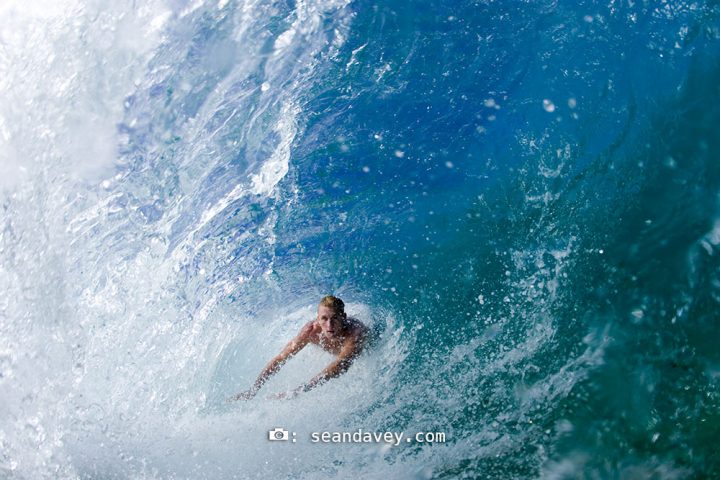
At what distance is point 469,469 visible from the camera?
4.21m

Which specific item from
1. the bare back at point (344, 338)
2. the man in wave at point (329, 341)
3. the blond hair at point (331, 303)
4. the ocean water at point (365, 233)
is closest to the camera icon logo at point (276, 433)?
the ocean water at point (365, 233)

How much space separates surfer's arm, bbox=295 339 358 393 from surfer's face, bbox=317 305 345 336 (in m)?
0.19

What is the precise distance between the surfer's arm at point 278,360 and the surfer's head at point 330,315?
32 centimetres

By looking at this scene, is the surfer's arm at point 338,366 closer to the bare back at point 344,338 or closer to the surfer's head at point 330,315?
the bare back at point 344,338

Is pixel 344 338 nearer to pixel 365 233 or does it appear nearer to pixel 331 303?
pixel 331 303

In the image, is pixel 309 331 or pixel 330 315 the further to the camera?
pixel 309 331

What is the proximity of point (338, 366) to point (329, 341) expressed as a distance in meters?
0.23

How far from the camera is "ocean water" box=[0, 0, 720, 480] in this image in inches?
171

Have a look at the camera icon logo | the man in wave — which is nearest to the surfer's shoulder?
the man in wave

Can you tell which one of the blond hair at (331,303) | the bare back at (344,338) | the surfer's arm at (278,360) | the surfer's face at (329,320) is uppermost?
the blond hair at (331,303)

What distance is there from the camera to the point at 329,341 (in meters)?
4.60

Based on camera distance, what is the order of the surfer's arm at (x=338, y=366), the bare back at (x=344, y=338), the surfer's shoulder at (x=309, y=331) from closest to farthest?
the surfer's arm at (x=338, y=366) < the bare back at (x=344, y=338) < the surfer's shoulder at (x=309, y=331)

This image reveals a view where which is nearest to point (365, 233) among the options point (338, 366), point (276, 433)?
point (338, 366)

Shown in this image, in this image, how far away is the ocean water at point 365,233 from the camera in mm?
4336
